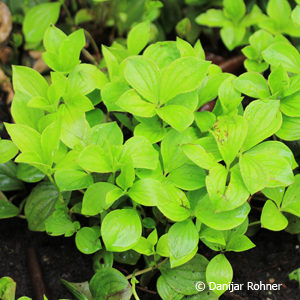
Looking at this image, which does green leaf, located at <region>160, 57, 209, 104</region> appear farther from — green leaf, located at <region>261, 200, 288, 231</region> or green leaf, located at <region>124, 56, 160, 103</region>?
green leaf, located at <region>261, 200, 288, 231</region>

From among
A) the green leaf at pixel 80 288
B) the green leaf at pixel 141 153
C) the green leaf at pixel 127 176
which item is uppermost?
the green leaf at pixel 141 153

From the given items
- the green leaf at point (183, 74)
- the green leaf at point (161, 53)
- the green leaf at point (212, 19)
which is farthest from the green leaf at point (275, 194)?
the green leaf at point (212, 19)

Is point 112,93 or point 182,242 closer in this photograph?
point 182,242

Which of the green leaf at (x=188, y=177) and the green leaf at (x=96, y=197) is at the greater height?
the green leaf at (x=188, y=177)

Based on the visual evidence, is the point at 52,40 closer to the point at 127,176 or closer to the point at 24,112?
the point at 24,112

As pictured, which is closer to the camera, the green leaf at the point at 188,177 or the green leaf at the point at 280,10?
the green leaf at the point at 188,177

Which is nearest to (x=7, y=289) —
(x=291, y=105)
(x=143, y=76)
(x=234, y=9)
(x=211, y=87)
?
(x=143, y=76)

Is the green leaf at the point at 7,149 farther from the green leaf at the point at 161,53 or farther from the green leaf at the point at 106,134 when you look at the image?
the green leaf at the point at 161,53

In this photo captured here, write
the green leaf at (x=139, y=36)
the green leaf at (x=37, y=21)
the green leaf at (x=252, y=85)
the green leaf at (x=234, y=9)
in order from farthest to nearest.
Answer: the green leaf at (x=37, y=21) < the green leaf at (x=234, y=9) < the green leaf at (x=139, y=36) < the green leaf at (x=252, y=85)

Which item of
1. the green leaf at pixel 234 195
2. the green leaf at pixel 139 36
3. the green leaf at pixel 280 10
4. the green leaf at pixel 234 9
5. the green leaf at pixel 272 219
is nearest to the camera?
the green leaf at pixel 234 195
